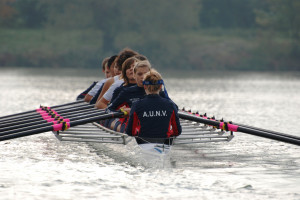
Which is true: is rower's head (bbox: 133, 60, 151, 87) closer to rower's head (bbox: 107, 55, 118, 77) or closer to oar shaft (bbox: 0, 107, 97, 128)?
oar shaft (bbox: 0, 107, 97, 128)

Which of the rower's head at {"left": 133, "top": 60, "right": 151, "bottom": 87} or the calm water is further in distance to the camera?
the rower's head at {"left": 133, "top": 60, "right": 151, "bottom": 87}

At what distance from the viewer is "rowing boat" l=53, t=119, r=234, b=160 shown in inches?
386

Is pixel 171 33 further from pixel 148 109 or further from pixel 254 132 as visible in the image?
pixel 148 109

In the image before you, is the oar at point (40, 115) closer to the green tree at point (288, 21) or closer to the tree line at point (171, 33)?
the tree line at point (171, 33)

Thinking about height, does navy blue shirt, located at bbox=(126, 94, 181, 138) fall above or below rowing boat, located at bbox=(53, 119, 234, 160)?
above

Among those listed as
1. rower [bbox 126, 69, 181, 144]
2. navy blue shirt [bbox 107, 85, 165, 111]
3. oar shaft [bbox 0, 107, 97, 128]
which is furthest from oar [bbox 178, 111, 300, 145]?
oar shaft [bbox 0, 107, 97, 128]

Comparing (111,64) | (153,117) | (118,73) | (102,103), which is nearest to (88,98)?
(111,64)

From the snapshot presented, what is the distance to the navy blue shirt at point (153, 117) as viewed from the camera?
9.56m

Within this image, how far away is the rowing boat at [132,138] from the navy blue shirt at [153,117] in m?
0.21

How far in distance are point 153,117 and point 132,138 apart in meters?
1.13

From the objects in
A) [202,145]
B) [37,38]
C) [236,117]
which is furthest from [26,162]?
[37,38]

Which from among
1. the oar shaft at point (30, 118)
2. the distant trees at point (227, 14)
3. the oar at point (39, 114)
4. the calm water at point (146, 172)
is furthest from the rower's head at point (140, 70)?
the distant trees at point (227, 14)

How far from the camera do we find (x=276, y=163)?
1045cm

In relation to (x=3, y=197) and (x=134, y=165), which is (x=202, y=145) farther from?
(x=3, y=197)
